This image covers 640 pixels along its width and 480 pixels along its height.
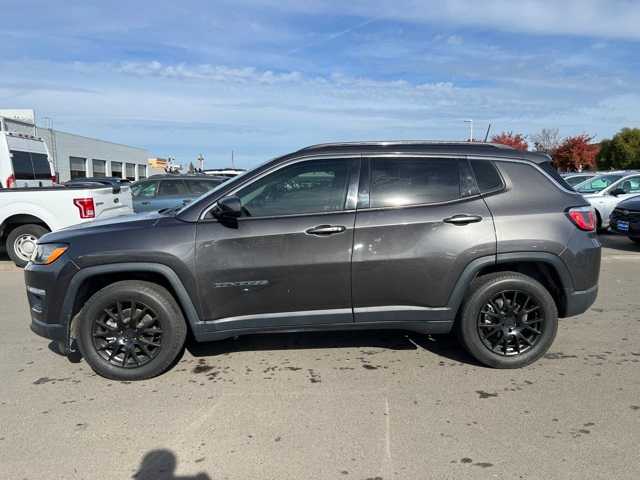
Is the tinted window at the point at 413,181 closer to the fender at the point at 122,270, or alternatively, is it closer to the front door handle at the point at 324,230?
the front door handle at the point at 324,230

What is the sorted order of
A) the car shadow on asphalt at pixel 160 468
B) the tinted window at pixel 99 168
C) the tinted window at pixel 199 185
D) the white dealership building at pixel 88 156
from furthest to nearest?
the tinted window at pixel 99 168 → the white dealership building at pixel 88 156 → the tinted window at pixel 199 185 → the car shadow on asphalt at pixel 160 468

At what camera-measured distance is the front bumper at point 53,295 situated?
3799 millimetres

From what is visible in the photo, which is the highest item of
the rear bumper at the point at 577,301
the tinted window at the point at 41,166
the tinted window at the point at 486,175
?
the tinted window at the point at 41,166

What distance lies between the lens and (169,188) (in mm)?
11789

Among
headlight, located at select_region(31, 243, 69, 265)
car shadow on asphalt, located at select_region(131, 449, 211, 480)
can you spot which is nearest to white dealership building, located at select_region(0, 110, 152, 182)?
headlight, located at select_region(31, 243, 69, 265)

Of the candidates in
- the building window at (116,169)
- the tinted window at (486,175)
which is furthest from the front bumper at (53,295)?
the building window at (116,169)

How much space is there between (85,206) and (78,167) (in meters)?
37.9

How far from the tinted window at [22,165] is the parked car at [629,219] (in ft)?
44.2

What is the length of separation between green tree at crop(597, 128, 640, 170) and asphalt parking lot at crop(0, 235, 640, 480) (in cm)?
4853

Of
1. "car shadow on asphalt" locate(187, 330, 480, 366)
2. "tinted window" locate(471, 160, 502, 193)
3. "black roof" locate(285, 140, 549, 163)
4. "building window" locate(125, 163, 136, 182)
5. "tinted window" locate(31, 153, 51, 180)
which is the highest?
"building window" locate(125, 163, 136, 182)

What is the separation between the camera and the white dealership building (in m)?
Result: 36.9

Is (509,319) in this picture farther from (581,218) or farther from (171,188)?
(171,188)

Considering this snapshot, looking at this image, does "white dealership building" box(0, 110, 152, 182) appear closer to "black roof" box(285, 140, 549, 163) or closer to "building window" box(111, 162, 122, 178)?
"building window" box(111, 162, 122, 178)

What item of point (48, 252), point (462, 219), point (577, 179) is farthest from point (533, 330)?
point (577, 179)
